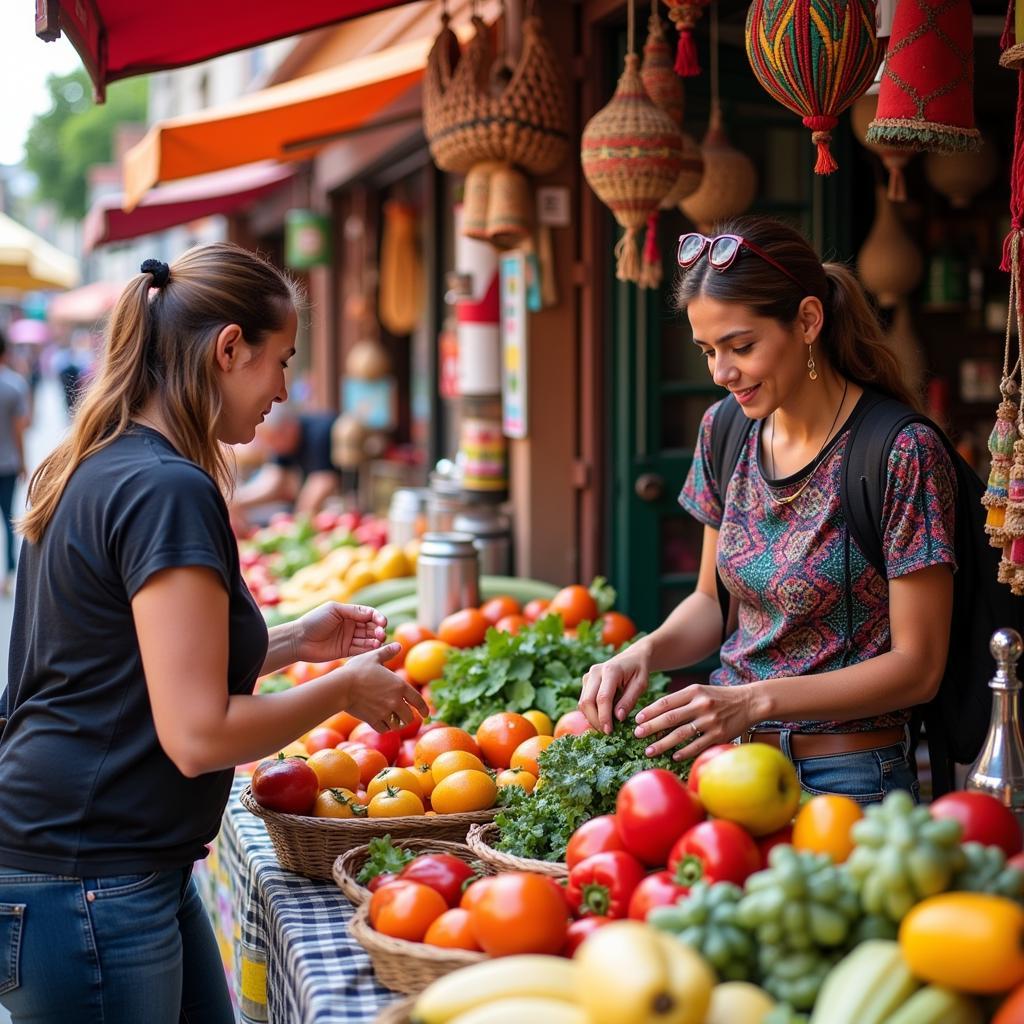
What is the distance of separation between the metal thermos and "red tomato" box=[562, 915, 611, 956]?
619mm

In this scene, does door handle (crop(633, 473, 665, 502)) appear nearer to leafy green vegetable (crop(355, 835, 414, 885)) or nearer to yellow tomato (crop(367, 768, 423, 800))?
yellow tomato (crop(367, 768, 423, 800))

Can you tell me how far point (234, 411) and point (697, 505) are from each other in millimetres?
1182

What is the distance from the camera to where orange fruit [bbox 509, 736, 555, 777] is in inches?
107

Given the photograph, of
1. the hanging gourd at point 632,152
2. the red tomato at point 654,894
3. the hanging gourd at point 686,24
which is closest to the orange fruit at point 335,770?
the red tomato at point 654,894

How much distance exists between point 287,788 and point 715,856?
107 centimetres

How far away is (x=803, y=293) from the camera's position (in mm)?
2461

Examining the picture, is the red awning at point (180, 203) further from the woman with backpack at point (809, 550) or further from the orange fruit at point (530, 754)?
the woman with backpack at point (809, 550)

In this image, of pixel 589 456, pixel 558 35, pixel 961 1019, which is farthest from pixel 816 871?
pixel 558 35

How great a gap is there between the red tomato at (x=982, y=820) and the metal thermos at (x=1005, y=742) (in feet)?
0.86

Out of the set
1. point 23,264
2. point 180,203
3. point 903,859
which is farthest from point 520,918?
point 23,264

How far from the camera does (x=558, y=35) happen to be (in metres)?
4.95

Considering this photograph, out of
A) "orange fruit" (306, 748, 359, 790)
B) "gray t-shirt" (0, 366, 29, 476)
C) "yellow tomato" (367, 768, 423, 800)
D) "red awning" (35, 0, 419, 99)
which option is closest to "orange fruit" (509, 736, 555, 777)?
"yellow tomato" (367, 768, 423, 800)

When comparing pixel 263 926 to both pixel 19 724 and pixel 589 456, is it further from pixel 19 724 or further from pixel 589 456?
pixel 589 456

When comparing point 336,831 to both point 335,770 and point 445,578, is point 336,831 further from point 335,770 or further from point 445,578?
point 445,578
